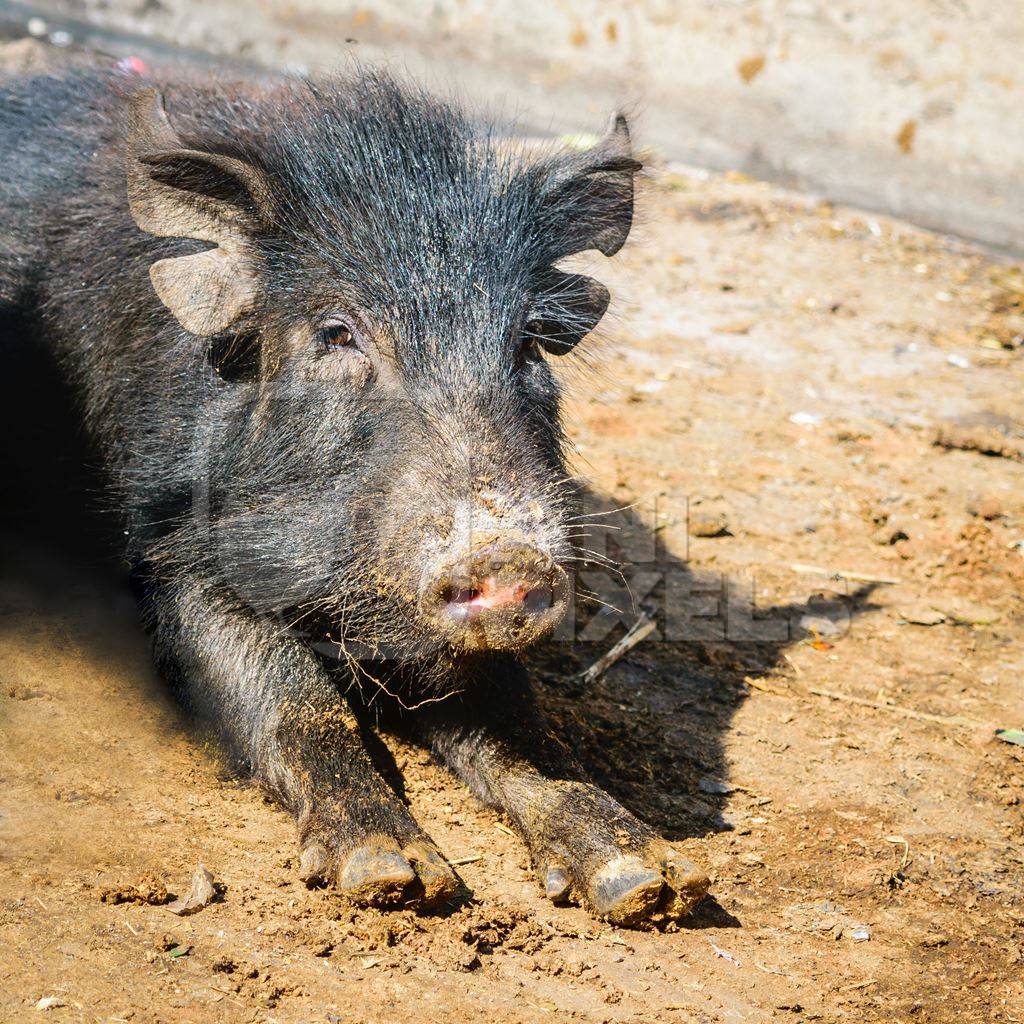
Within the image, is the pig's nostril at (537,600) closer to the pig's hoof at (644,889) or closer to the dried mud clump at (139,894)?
the pig's hoof at (644,889)

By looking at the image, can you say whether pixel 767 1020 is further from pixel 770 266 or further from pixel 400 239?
pixel 770 266

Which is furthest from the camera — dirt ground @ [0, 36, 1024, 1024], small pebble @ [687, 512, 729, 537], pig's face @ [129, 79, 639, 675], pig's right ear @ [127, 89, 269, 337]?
small pebble @ [687, 512, 729, 537]

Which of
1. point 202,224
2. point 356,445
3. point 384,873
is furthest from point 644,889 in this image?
point 202,224

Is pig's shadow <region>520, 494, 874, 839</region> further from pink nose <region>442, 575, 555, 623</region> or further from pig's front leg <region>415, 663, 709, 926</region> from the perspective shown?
pink nose <region>442, 575, 555, 623</region>

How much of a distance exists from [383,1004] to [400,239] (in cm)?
200

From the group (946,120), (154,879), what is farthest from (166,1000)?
(946,120)

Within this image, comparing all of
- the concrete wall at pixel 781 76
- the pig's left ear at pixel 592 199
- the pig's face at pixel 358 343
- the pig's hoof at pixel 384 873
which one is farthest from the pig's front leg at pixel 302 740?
the concrete wall at pixel 781 76

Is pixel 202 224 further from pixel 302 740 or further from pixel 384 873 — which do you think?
pixel 384 873

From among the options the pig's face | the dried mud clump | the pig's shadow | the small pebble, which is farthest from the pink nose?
the small pebble

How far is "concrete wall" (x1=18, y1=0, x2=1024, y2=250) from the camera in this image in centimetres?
904

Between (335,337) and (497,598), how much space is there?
1.03m

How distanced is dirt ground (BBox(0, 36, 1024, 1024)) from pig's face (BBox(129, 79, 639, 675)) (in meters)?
0.63

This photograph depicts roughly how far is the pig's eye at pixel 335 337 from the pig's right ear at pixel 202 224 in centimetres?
22

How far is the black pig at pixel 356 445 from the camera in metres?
3.06
